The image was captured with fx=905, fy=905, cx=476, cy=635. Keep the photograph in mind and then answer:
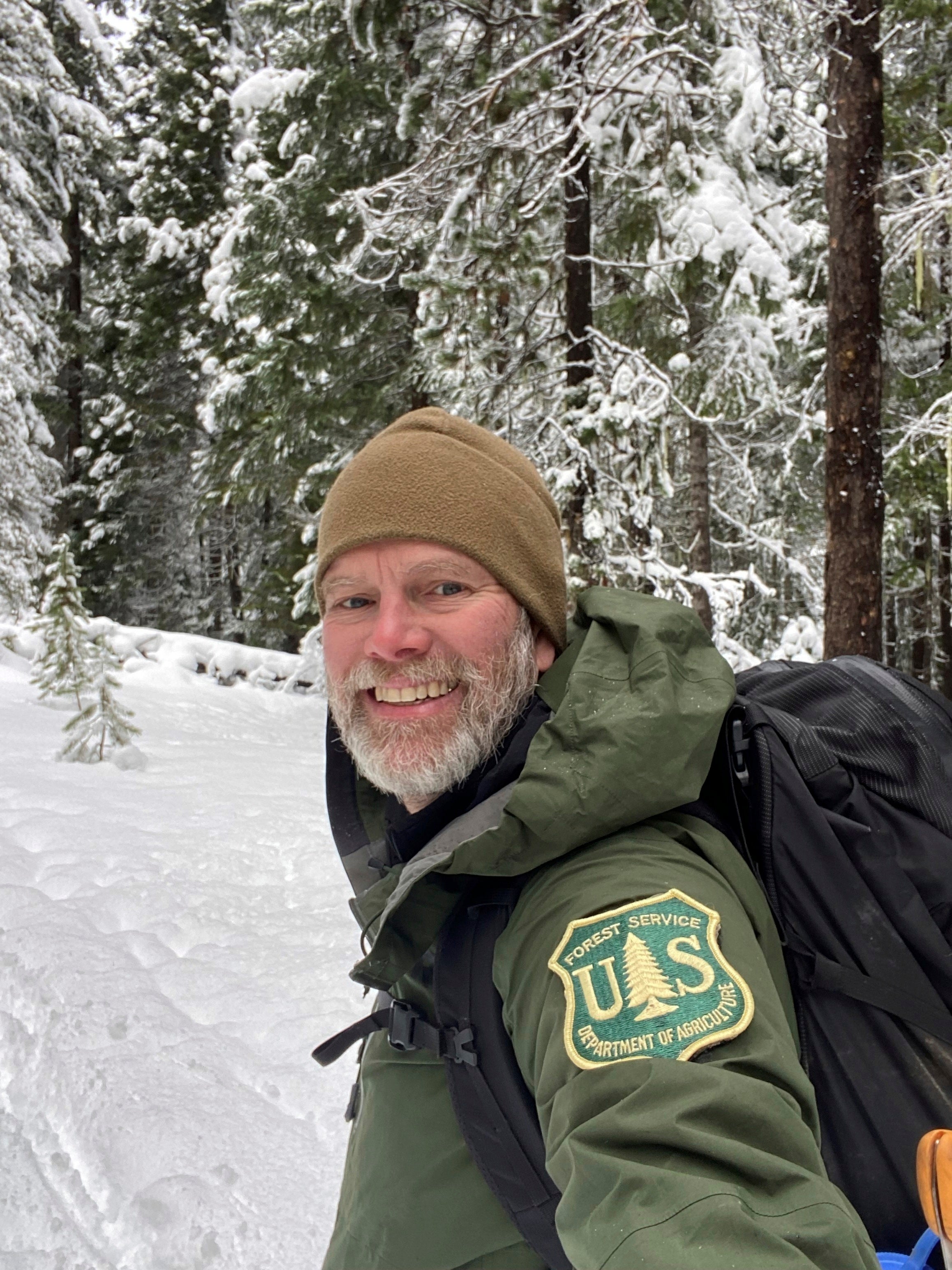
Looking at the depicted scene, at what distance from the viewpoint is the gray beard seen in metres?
1.72

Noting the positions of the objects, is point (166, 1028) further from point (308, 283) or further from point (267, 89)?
point (267, 89)

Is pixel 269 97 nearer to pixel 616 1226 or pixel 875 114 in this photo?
pixel 875 114

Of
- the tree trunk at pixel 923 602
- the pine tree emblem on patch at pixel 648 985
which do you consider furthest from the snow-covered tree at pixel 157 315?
the pine tree emblem on patch at pixel 648 985

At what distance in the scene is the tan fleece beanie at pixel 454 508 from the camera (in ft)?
6.02

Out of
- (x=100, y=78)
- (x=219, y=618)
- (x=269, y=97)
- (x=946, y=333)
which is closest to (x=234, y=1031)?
(x=269, y=97)

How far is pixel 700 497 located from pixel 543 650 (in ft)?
35.3

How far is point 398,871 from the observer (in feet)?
5.43

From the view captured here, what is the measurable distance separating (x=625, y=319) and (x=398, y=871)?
7.07 m

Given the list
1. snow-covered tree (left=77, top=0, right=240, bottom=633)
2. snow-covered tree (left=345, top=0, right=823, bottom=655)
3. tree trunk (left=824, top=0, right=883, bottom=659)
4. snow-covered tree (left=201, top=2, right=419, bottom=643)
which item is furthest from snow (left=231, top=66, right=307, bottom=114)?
tree trunk (left=824, top=0, right=883, bottom=659)

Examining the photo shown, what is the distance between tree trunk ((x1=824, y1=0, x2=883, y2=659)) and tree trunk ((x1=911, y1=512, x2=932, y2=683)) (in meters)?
10.1

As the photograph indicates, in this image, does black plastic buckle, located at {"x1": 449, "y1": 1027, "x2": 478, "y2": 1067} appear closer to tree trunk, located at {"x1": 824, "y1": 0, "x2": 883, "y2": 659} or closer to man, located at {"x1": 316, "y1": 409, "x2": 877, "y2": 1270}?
man, located at {"x1": 316, "y1": 409, "x2": 877, "y2": 1270}

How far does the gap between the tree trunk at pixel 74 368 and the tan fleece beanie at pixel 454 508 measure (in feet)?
68.1

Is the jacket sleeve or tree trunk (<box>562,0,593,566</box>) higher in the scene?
tree trunk (<box>562,0,593,566</box>)

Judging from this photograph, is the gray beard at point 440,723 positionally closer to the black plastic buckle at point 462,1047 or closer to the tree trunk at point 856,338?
the black plastic buckle at point 462,1047
